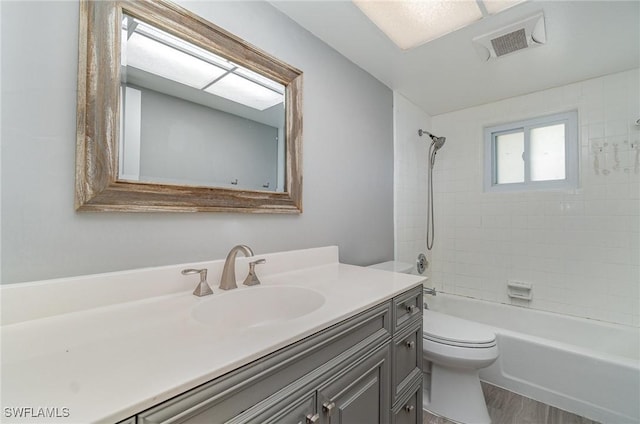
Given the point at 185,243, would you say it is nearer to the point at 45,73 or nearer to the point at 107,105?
the point at 107,105

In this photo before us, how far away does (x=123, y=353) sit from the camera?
0.53 metres

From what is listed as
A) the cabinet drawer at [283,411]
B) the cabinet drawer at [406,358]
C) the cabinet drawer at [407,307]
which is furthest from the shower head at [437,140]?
the cabinet drawer at [283,411]

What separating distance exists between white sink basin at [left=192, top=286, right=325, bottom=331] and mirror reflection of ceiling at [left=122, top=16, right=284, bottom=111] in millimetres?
824

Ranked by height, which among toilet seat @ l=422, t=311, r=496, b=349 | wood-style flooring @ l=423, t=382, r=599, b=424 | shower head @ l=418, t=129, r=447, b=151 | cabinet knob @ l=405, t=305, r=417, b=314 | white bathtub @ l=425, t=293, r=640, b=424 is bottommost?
wood-style flooring @ l=423, t=382, r=599, b=424

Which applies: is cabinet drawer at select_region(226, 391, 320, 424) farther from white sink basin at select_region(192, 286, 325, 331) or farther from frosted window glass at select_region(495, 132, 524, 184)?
frosted window glass at select_region(495, 132, 524, 184)

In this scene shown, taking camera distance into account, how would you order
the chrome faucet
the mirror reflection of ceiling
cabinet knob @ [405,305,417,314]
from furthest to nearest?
cabinet knob @ [405,305,417,314]
the chrome faucet
the mirror reflection of ceiling

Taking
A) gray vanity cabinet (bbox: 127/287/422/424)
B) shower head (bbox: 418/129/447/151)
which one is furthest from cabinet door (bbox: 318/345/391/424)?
shower head (bbox: 418/129/447/151)

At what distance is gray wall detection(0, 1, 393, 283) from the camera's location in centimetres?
69

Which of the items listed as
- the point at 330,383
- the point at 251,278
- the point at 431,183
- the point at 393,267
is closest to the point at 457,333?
the point at 393,267

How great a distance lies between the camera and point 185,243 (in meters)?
0.99

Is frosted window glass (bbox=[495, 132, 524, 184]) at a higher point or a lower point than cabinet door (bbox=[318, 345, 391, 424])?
higher

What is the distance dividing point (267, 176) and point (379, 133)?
113 centimetres

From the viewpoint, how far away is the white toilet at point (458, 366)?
4.77ft

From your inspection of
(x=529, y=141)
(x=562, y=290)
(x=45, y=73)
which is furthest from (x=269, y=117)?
(x=562, y=290)
